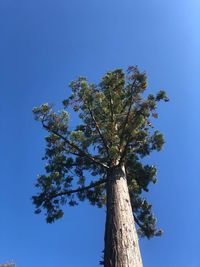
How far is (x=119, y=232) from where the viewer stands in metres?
7.21

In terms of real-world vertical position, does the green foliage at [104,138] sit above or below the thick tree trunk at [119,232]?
above

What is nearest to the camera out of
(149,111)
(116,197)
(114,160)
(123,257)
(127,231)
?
(123,257)

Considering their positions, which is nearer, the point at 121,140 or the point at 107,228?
the point at 107,228

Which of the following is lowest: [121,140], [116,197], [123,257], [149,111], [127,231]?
[123,257]

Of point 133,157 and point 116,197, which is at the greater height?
point 133,157

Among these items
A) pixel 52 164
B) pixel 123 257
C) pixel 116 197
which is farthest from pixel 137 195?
pixel 123 257

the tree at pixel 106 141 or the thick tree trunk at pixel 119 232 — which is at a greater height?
the tree at pixel 106 141

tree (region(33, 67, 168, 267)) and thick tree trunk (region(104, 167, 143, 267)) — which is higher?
tree (region(33, 67, 168, 267))

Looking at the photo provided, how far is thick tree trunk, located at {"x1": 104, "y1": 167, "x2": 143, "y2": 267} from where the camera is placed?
6.48m

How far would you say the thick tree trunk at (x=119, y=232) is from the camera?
6480mm

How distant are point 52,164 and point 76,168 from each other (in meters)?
0.99

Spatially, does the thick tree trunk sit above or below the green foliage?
below

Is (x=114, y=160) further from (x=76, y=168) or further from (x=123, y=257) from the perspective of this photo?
(x=123, y=257)

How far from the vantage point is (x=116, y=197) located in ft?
27.6
